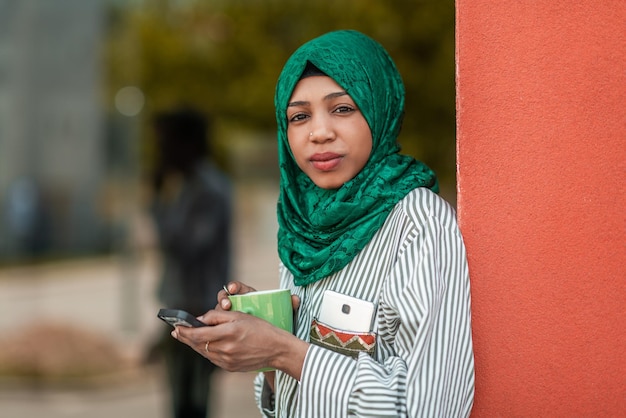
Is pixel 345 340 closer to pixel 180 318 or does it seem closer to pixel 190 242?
pixel 180 318

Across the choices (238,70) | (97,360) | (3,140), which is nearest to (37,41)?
(3,140)

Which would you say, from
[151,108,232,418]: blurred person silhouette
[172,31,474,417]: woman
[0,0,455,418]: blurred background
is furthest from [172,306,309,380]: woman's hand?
[0,0,455,418]: blurred background

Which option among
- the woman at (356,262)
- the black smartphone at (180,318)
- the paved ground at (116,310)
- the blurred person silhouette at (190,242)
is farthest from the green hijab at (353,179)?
the paved ground at (116,310)

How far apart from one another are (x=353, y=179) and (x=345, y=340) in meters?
0.34

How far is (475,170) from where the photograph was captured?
1.80m

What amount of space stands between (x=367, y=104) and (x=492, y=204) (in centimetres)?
34

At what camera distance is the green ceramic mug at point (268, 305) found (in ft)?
5.68

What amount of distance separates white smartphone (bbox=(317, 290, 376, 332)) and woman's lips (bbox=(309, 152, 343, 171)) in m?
0.26

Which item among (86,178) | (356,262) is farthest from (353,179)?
(86,178)

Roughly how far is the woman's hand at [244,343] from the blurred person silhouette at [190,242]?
2789 millimetres

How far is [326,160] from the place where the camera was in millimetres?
1810

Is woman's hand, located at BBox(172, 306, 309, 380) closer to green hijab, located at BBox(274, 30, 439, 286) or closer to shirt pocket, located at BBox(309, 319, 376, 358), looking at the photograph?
shirt pocket, located at BBox(309, 319, 376, 358)

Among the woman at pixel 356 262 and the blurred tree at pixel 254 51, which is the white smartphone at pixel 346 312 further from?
the blurred tree at pixel 254 51

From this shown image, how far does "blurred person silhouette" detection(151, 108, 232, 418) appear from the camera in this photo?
4480mm
